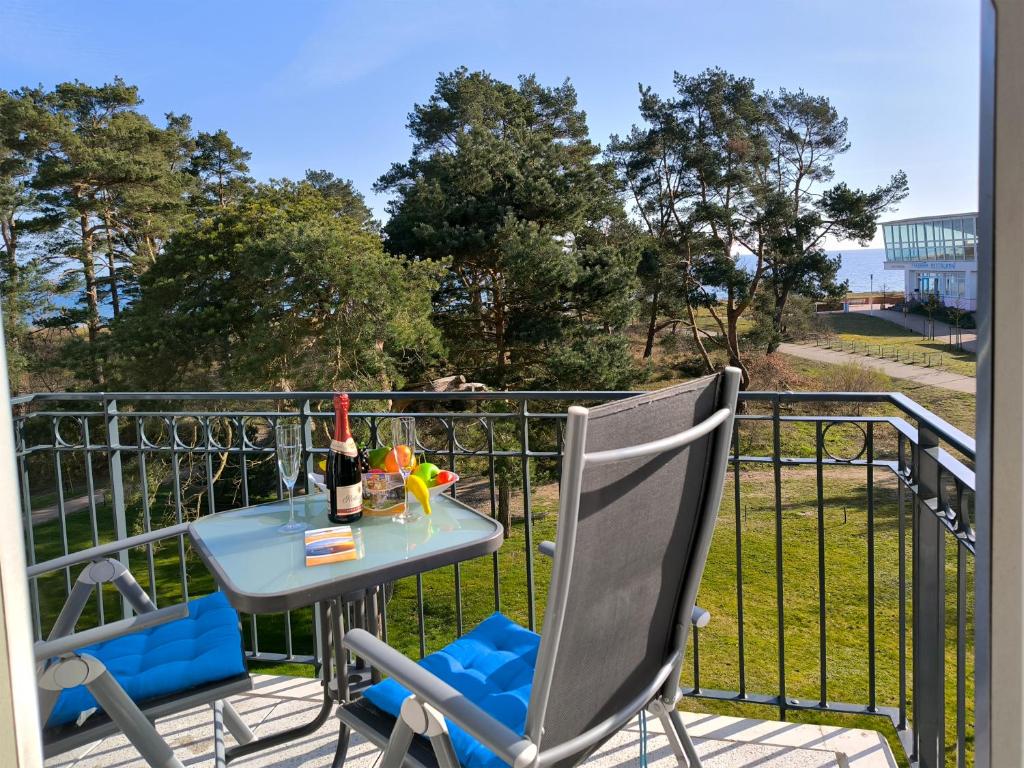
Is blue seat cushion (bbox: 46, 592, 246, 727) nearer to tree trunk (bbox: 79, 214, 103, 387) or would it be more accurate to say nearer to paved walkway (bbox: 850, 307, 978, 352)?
tree trunk (bbox: 79, 214, 103, 387)

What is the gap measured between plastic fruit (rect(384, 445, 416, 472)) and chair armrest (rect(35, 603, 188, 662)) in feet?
1.87

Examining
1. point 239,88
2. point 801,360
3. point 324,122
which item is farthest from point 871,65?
point 239,88

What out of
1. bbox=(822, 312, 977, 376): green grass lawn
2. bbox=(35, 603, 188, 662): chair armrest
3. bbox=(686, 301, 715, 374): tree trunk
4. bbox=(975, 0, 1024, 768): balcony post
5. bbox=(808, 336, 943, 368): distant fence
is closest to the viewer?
bbox=(975, 0, 1024, 768): balcony post

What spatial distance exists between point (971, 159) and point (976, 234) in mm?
104

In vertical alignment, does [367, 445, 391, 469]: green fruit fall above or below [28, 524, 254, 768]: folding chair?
above

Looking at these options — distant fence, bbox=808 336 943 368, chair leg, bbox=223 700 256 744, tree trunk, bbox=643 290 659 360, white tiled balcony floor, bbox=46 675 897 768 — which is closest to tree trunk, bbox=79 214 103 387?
tree trunk, bbox=643 290 659 360

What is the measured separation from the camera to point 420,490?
1920mm

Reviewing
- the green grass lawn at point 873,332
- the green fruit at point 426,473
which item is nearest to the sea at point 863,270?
the green grass lawn at point 873,332

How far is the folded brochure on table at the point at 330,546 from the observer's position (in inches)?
63.5

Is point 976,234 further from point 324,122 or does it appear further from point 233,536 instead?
point 324,122

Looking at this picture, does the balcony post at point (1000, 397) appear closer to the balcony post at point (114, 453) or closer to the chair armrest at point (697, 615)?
the chair armrest at point (697, 615)

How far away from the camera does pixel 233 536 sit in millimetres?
1845

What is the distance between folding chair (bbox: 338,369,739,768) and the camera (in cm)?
113

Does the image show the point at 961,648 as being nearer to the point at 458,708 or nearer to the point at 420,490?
the point at 458,708
